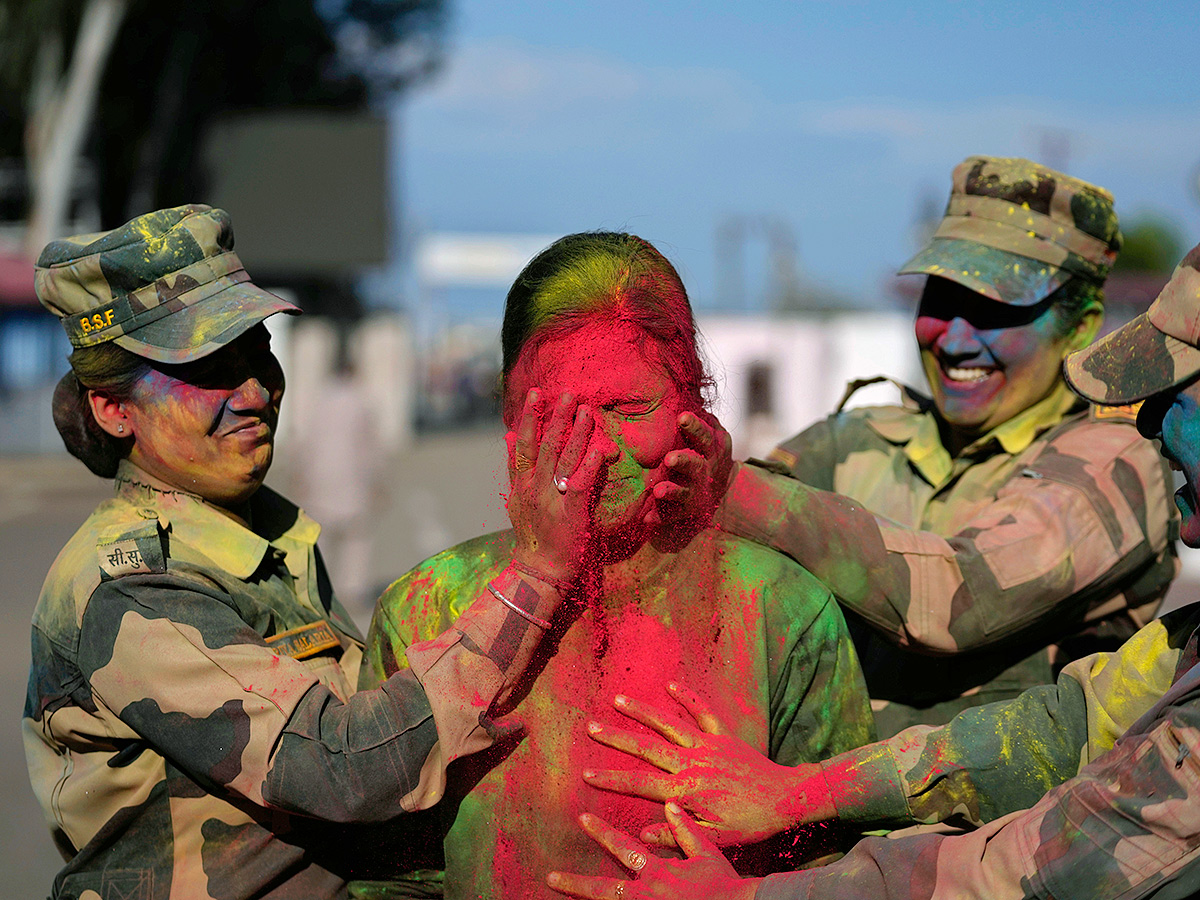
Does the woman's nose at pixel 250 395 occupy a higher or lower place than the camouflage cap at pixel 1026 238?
lower

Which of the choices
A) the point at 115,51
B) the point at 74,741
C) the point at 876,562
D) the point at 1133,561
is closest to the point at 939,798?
the point at 876,562

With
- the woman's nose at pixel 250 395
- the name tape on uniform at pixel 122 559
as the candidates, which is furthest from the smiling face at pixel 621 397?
the name tape on uniform at pixel 122 559

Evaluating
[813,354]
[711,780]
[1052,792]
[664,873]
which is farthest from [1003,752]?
[813,354]

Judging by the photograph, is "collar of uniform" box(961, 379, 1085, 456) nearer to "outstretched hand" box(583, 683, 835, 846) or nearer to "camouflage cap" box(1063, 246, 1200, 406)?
"camouflage cap" box(1063, 246, 1200, 406)

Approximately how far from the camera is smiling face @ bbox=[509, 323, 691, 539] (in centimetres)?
193

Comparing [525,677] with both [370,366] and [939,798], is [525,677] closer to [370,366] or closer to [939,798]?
[939,798]

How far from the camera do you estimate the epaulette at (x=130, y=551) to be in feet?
6.73

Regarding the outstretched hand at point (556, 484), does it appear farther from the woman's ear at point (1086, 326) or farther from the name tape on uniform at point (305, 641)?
the woman's ear at point (1086, 326)

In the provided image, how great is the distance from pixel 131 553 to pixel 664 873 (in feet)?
3.55

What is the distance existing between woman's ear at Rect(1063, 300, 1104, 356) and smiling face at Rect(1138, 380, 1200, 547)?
2.90 feet

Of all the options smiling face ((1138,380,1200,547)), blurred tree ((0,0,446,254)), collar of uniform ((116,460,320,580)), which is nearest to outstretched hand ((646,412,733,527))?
smiling face ((1138,380,1200,547))

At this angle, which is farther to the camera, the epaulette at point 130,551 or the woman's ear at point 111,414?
the woman's ear at point 111,414

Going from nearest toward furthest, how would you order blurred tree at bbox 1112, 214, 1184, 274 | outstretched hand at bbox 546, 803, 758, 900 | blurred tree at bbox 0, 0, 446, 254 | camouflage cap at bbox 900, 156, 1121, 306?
outstretched hand at bbox 546, 803, 758, 900
camouflage cap at bbox 900, 156, 1121, 306
blurred tree at bbox 0, 0, 446, 254
blurred tree at bbox 1112, 214, 1184, 274

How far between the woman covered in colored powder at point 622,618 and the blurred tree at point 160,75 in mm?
21337
